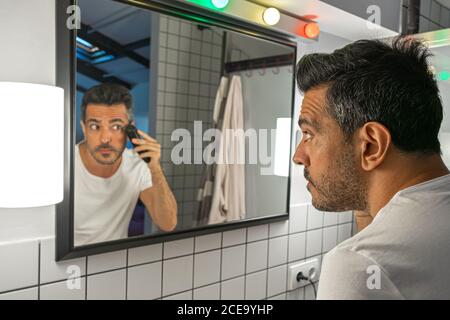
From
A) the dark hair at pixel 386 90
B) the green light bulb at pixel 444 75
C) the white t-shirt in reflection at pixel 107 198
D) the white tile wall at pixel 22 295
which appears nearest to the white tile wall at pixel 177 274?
the white t-shirt in reflection at pixel 107 198

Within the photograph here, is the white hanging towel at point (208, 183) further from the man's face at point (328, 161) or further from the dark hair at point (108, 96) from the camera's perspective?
the man's face at point (328, 161)

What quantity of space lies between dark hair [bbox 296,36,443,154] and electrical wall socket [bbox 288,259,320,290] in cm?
95

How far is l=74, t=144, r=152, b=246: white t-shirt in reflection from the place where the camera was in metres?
0.95

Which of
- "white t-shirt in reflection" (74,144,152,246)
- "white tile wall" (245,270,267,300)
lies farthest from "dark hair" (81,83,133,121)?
"white tile wall" (245,270,267,300)

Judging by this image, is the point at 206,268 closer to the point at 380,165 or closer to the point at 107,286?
the point at 107,286

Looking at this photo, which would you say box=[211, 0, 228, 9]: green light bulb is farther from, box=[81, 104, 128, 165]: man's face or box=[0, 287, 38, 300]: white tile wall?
box=[0, 287, 38, 300]: white tile wall

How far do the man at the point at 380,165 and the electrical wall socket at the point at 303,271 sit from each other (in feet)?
2.53

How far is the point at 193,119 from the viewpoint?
1.17 m

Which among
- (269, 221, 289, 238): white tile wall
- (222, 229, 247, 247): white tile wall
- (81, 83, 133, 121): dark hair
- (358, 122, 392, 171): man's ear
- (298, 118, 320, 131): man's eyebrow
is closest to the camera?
(358, 122, 392, 171): man's ear

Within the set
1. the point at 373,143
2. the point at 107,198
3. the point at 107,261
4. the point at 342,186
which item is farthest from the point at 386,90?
the point at 107,261

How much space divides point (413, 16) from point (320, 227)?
999 millimetres

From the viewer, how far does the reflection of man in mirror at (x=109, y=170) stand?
949 millimetres
